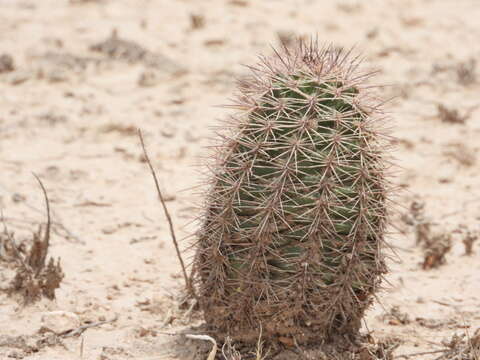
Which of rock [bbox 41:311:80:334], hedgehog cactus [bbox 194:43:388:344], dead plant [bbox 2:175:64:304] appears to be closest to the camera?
hedgehog cactus [bbox 194:43:388:344]

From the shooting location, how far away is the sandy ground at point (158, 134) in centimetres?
422

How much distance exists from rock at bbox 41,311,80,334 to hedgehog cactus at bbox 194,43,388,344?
84 cm

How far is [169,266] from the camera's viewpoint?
15.8ft

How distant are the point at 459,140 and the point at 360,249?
13.0ft

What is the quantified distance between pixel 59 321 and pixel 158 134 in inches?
126

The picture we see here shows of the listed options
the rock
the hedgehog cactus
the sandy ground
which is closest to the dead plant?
the sandy ground

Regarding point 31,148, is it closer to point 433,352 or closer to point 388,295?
point 388,295

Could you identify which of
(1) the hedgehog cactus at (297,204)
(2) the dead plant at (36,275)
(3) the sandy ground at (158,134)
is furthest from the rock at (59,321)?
(1) the hedgehog cactus at (297,204)

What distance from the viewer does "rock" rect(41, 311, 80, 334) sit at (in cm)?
385

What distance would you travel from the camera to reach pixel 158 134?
6.88 meters

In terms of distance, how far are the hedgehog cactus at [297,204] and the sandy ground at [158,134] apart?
0.45 m

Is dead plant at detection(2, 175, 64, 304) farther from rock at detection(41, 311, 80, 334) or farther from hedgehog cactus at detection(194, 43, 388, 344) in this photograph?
hedgehog cactus at detection(194, 43, 388, 344)

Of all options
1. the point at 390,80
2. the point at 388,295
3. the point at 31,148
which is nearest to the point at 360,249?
the point at 388,295

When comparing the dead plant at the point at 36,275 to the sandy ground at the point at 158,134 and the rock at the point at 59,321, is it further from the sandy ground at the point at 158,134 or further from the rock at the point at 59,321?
the rock at the point at 59,321
